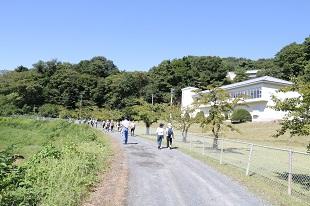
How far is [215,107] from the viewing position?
2786cm

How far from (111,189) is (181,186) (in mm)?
2128

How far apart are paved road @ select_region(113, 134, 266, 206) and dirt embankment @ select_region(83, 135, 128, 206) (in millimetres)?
226

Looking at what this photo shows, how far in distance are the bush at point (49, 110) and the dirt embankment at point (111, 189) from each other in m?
83.5

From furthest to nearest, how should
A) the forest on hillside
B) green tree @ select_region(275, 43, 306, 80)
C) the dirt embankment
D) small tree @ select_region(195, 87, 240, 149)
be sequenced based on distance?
the forest on hillside < green tree @ select_region(275, 43, 306, 80) < small tree @ select_region(195, 87, 240, 149) < the dirt embankment

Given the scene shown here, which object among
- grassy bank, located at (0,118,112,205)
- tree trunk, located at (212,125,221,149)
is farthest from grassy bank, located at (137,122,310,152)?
grassy bank, located at (0,118,112,205)

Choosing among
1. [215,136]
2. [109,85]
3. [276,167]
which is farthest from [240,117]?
[109,85]

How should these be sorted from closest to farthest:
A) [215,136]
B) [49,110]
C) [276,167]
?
[276,167] < [215,136] < [49,110]

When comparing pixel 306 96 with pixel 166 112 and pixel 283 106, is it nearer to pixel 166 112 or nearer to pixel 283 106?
pixel 283 106

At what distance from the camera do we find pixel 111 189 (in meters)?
12.0

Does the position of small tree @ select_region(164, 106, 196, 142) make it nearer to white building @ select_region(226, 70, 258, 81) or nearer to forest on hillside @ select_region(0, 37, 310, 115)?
forest on hillside @ select_region(0, 37, 310, 115)

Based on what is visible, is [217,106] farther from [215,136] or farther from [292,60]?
[292,60]

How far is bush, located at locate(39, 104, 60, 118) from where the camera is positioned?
97312mm

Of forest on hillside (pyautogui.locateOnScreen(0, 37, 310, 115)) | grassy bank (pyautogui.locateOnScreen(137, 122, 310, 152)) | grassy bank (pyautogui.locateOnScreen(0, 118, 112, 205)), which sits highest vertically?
forest on hillside (pyautogui.locateOnScreen(0, 37, 310, 115))

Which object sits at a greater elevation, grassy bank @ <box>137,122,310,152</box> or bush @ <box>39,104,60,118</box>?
bush @ <box>39,104,60,118</box>
